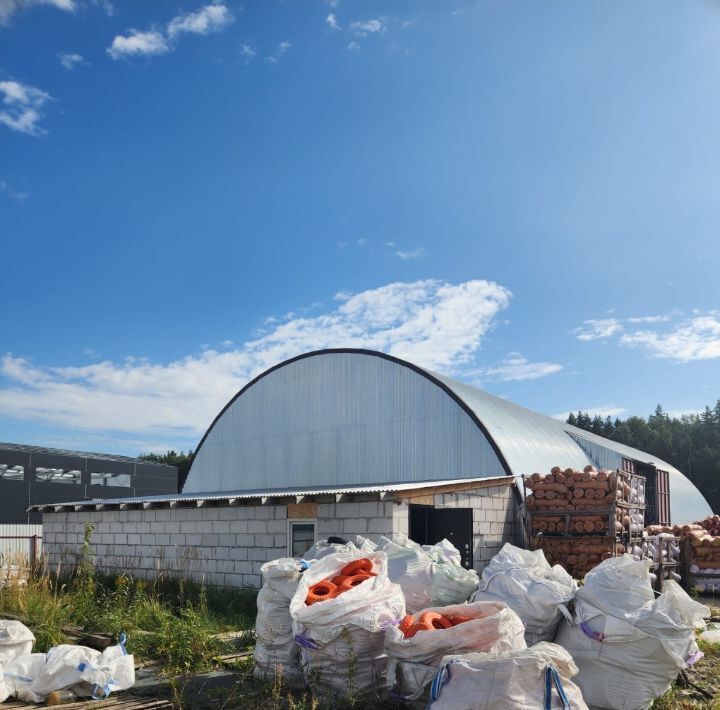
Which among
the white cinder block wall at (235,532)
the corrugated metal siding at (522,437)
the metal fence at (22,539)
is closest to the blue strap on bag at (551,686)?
the white cinder block wall at (235,532)

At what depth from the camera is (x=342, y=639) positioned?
6.15 meters

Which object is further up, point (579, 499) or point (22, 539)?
point (579, 499)

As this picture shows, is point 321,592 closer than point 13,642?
Yes

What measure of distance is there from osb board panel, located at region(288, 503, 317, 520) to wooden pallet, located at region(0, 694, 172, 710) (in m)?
6.40

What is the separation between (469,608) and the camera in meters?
6.17

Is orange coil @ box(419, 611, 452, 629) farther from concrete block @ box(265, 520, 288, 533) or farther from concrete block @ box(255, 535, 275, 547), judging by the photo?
concrete block @ box(255, 535, 275, 547)

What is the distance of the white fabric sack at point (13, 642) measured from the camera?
6.97m

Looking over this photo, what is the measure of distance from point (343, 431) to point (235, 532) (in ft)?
24.0

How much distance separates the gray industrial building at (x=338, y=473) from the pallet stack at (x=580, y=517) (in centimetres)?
79

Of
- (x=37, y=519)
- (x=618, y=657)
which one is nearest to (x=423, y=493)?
(x=618, y=657)

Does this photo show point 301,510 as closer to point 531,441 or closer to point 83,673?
point 83,673

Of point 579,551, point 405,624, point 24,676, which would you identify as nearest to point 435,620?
point 405,624

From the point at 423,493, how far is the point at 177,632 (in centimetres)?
552

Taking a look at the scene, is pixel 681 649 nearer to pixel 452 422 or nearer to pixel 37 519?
pixel 452 422
